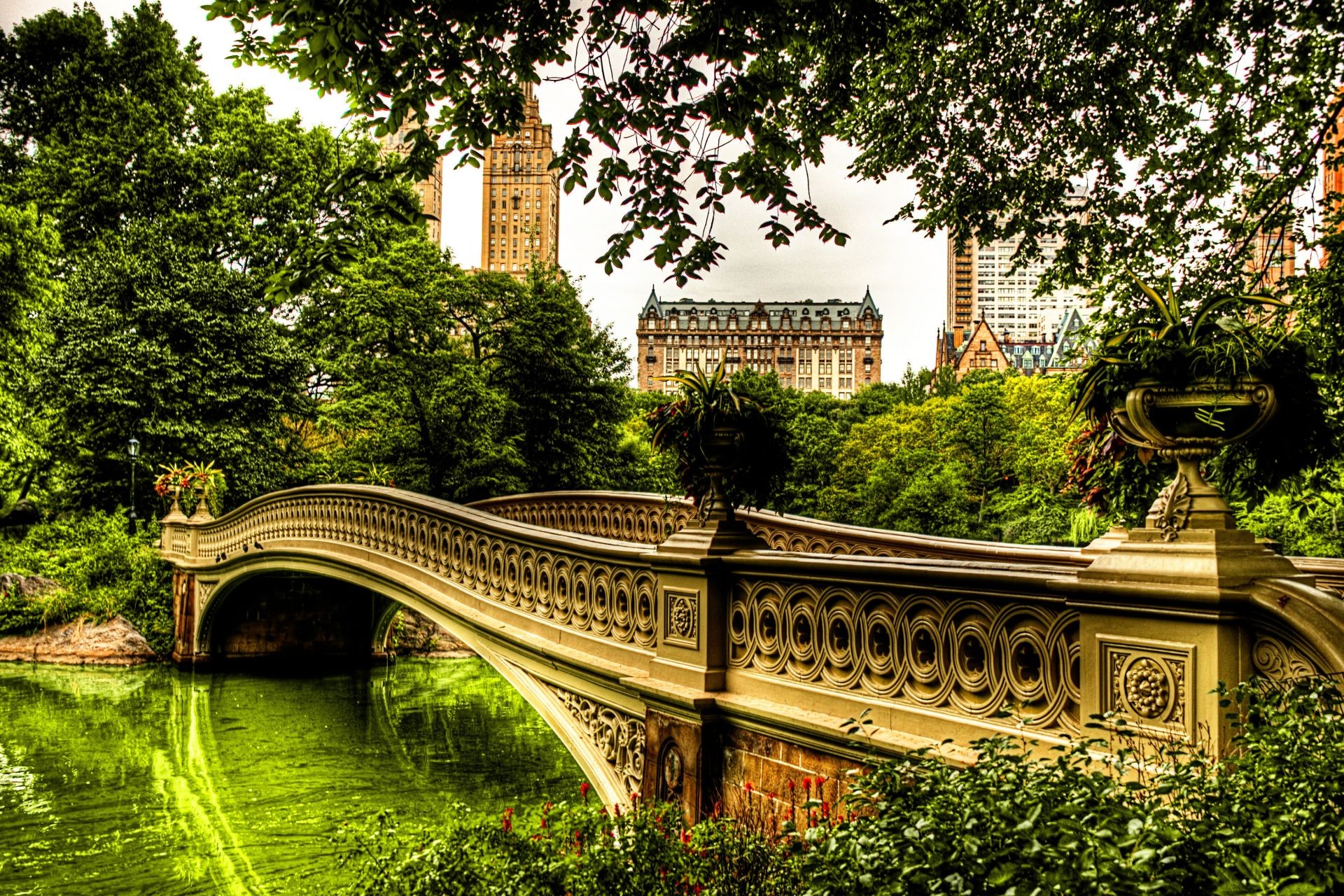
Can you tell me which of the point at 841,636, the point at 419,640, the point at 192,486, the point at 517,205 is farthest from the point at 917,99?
the point at 517,205

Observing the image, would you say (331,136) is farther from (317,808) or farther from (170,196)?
(317,808)

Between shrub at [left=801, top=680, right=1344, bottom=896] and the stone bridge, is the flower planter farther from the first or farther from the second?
shrub at [left=801, top=680, right=1344, bottom=896]

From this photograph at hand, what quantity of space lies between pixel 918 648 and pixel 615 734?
2.90 metres

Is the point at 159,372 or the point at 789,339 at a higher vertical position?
the point at 789,339

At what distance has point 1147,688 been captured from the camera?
331 cm

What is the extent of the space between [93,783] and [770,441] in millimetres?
9671

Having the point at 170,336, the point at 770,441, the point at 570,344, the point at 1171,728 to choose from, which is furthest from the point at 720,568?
the point at 170,336

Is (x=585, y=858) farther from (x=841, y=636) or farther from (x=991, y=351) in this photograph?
(x=991, y=351)

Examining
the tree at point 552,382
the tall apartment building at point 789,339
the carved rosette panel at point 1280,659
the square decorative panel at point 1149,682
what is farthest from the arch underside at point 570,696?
the tall apartment building at point 789,339

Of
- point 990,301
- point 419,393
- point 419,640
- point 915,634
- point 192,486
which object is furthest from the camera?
point 990,301

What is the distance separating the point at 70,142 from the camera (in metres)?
26.0

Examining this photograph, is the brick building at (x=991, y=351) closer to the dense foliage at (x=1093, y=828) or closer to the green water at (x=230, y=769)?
the green water at (x=230, y=769)

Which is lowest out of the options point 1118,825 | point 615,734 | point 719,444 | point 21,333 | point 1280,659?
point 615,734

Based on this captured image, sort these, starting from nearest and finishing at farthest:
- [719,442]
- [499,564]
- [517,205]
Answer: [719,442], [499,564], [517,205]
